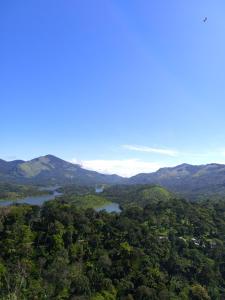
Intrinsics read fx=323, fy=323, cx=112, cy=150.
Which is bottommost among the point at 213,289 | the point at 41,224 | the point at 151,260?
the point at 213,289

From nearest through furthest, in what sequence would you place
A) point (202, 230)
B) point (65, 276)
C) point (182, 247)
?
point (65, 276) → point (182, 247) → point (202, 230)

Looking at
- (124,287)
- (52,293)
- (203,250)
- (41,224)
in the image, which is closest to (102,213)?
(41,224)

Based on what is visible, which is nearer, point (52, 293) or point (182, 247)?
point (52, 293)

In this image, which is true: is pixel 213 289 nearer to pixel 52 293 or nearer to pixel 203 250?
pixel 203 250

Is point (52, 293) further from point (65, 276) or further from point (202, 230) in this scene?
point (202, 230)

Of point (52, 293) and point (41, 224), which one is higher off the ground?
point (41, 224)

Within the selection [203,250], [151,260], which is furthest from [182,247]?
[151,260]

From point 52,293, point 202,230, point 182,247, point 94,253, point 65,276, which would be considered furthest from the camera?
point 202,230
